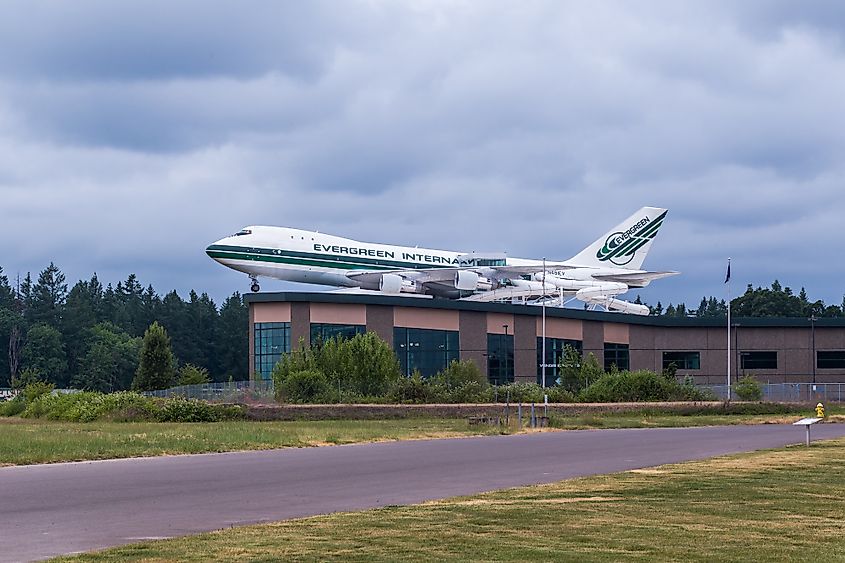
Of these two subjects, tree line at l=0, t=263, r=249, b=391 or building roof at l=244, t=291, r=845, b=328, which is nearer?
building roof at l=244, t=291, r=845, b=328

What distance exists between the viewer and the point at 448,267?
83.2m

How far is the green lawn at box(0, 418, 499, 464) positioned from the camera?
27766mm

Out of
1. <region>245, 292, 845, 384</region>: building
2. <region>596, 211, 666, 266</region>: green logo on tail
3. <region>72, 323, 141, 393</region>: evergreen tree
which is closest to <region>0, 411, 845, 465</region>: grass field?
<region>245, 292, 845, 384</region>: building

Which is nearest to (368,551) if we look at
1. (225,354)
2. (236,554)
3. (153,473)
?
(236,554)

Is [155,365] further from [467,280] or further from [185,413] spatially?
[185,413]

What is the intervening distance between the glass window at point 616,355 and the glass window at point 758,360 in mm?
7829

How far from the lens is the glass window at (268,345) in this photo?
7569cm

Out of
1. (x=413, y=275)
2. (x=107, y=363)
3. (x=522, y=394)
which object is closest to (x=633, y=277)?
(x=413, y=275)

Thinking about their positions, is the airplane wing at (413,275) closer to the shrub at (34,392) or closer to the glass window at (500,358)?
the glass window at (500,358)

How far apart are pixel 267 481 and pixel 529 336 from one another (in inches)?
2461

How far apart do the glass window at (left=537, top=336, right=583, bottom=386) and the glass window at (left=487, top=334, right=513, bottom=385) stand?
229cm

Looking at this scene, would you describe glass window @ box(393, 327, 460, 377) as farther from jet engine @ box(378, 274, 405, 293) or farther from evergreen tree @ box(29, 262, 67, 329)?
evergreen tree @ box(29, 262, 67, 329)

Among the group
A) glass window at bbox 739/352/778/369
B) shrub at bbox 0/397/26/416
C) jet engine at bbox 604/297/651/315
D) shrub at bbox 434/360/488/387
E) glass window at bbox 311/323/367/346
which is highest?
jet engine at bbox 604/297/651/315

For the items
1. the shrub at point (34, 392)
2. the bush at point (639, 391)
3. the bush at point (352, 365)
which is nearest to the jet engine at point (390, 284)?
the bush at point (352, 365)
